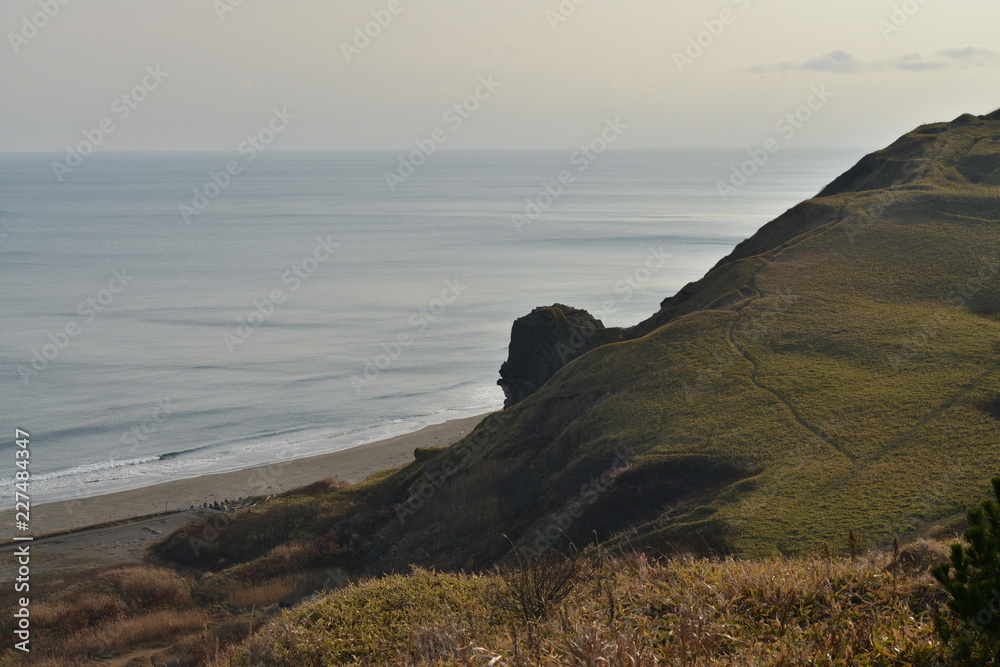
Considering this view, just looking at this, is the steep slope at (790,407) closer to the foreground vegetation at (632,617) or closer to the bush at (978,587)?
the foreground vegetation at (632,617)

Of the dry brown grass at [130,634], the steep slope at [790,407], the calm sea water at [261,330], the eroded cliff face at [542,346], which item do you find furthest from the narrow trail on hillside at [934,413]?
the calm sea water at [261,330]

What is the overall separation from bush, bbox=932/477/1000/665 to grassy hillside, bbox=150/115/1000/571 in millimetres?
10297

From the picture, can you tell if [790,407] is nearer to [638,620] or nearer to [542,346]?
[638,620]

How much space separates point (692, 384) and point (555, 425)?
17.7 ft

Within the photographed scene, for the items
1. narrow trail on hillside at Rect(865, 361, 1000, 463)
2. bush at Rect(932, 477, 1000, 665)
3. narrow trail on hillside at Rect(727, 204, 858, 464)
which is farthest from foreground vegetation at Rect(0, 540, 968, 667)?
narrow trail on hillside at Rect(727, 204, 858, 464)

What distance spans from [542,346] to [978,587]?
38.9m

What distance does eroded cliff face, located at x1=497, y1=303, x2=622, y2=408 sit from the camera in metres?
45.2

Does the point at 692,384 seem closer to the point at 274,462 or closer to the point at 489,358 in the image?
the point at 274,462

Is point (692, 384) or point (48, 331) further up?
point (48, 331)

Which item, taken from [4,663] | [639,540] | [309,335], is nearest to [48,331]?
[309,335]

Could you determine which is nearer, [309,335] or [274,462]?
[274,462]

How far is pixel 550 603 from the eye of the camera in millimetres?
10656

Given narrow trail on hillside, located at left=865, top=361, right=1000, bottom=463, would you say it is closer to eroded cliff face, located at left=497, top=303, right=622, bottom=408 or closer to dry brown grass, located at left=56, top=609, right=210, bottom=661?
dry brown grass, located at left=56, top=609, right=210, bottom=661

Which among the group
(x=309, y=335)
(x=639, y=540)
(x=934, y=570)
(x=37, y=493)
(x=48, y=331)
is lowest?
(x=639, y=540)
